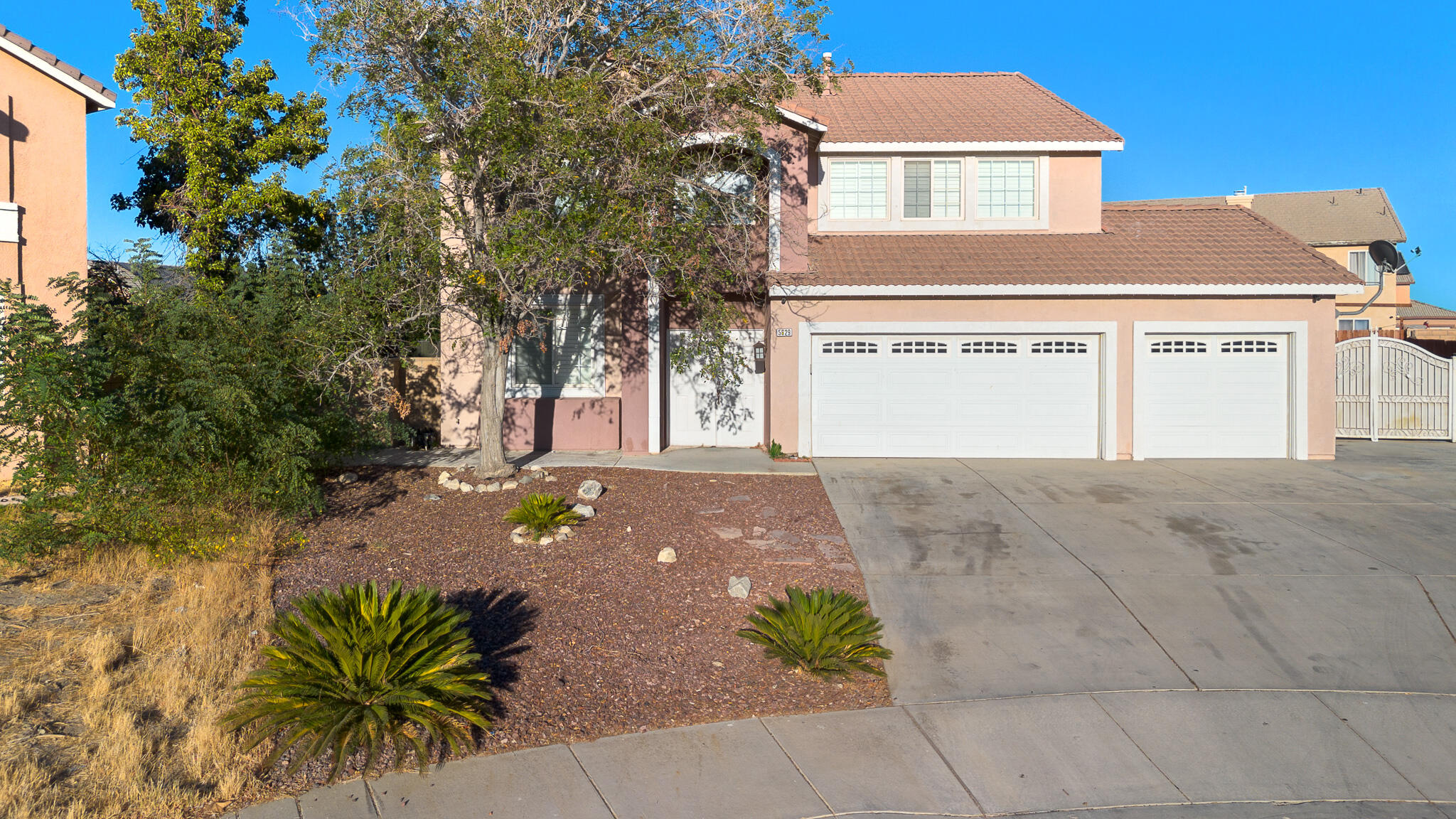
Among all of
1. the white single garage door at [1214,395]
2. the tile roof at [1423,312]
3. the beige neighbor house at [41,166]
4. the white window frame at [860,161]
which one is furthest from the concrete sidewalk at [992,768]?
the tile roof at [1423,312]

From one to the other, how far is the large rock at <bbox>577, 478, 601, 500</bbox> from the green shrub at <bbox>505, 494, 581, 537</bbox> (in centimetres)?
114

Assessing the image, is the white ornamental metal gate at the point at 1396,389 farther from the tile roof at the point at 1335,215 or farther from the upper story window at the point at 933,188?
the tile roof at the point at 1335,215

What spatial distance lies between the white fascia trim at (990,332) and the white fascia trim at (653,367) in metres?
2.23

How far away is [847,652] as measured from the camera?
6.04 m

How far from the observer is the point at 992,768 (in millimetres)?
4922

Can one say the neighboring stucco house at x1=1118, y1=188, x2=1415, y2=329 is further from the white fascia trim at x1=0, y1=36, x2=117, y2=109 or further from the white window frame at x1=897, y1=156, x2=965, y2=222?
the white fascia trim at x1=0, y1=36, x2=117, y2=109

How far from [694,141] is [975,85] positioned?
29.2 ft

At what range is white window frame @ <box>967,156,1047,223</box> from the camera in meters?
15.1

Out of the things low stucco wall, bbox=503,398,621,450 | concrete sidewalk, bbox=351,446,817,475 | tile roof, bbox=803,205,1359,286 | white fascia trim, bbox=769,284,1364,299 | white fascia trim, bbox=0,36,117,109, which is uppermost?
white fascia trim, bbox=0,36,117,109

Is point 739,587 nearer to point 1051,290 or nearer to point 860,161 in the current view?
point 1051,290

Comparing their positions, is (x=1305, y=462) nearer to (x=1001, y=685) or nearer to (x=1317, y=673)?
(x=1317, y=673)

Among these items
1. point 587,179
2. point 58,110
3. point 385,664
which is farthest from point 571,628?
point 58,110

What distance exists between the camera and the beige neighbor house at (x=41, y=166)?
10836mm

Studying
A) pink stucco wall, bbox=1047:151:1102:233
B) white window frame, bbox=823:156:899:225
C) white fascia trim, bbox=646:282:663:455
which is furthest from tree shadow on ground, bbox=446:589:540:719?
pink stucco wall, bbox=1047:151:1102:233
